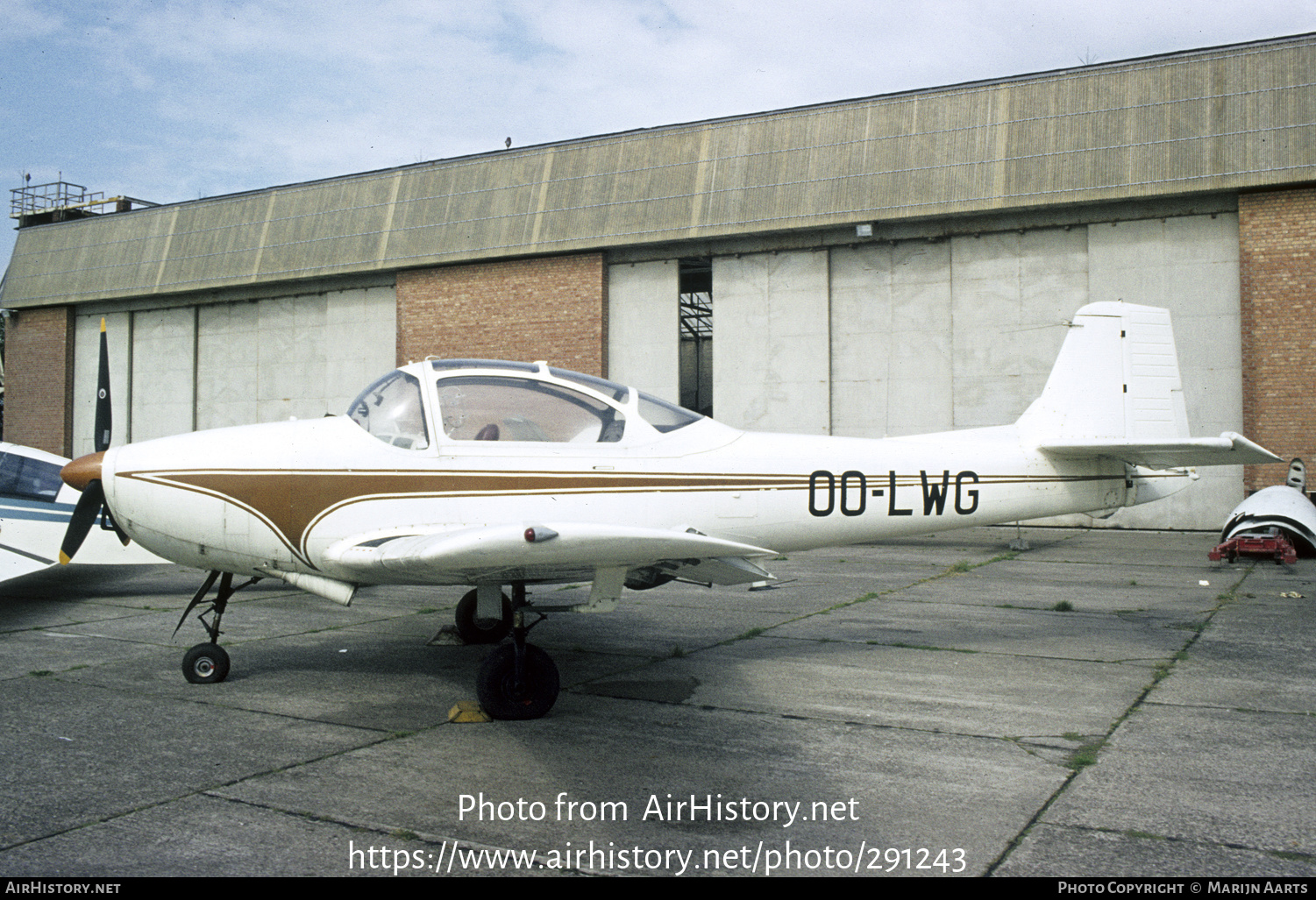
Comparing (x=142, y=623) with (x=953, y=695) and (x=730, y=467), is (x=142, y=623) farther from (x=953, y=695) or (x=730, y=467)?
(x=953, y=695)

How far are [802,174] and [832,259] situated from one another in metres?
1.74

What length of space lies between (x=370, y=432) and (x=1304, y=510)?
1297 cm

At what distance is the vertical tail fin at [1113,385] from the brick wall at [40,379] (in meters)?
27.3

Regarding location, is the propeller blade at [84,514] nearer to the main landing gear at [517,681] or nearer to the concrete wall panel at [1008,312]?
the main landing gear at [517,681]

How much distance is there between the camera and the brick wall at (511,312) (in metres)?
20.2

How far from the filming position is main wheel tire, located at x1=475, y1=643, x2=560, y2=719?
5.10 meters

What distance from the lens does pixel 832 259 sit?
18594mm

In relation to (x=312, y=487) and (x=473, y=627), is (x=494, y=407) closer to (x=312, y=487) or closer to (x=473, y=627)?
(x=312, y=487)

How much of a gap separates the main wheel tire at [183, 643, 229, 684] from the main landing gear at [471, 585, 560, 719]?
1984 mm

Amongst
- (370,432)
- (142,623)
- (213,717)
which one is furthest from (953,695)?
(142,623)

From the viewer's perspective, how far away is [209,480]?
5590 mm

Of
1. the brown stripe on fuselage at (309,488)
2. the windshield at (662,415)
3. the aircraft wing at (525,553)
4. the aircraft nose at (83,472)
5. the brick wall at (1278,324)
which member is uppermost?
the brick wall at (1278,324)

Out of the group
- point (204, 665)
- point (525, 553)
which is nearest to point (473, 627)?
point (204, 665)

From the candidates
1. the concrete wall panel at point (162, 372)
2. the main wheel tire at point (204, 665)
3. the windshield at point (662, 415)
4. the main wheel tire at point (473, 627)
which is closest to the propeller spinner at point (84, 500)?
the main wheel tire at point (204, 665)
